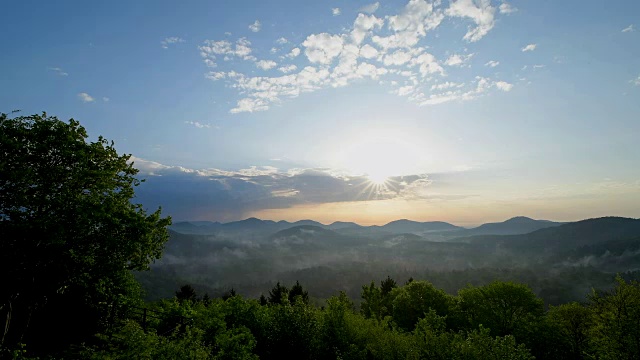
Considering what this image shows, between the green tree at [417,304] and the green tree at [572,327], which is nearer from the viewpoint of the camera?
the green tree at [572,327]

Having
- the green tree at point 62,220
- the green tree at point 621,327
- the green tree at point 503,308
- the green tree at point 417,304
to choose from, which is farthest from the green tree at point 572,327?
the green tree at point 62,220

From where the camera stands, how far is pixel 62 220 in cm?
2220

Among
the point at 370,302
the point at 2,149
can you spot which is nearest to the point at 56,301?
the point at 2,149

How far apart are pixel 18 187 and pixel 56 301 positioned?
19016mm

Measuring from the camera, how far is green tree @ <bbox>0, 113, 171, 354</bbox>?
70.2 feet

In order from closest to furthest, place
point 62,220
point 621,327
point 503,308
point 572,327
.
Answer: point 62,220 < point 621,327 < point 572,327 < point 503,308

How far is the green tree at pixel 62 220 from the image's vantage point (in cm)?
2141

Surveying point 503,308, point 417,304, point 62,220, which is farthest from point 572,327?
point 62,220

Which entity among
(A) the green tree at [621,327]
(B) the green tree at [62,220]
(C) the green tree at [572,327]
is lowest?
(C) the green tree at [572,327]

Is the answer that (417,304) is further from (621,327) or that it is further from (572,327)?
(621,327)

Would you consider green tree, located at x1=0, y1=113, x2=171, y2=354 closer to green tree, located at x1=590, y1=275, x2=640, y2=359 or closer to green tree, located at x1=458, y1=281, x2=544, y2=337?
green tree, located at x1=590, y1=275, x2=640, y2=359

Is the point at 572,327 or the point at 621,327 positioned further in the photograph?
the point at 572,327

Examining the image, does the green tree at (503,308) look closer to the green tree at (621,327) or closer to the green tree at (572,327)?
the green tree at (572,327)

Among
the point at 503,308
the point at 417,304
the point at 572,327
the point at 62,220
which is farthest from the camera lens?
the point at 417,304
